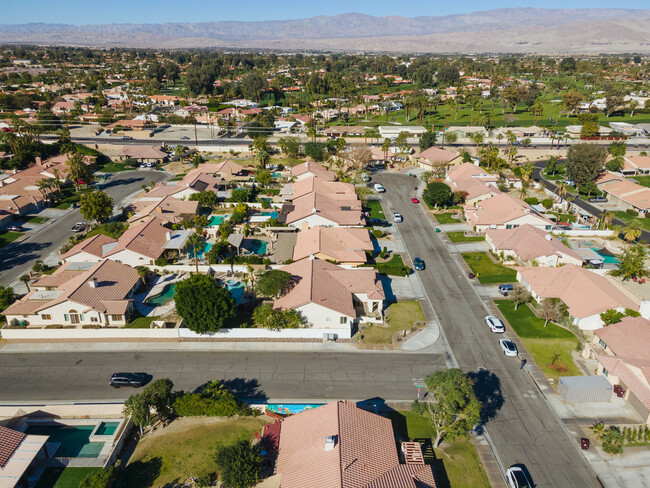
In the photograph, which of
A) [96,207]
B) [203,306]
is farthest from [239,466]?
[96,207]

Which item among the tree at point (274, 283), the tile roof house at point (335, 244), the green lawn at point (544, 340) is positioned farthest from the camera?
the tile roof house at point (335, 244)

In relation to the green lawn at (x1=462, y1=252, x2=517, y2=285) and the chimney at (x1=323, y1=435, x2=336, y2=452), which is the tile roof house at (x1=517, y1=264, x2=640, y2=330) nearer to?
the green lawn at (x1=462, y1=252, x2=517, y2=285)

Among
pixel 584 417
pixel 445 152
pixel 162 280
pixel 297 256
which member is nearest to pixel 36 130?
pixel 162 280

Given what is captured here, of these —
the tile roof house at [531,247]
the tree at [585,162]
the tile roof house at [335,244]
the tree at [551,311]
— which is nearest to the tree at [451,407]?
the tree at [551,311]

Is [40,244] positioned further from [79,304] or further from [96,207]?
[79,304]

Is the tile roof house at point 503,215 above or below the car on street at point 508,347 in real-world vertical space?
above

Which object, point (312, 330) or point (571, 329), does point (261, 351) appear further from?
point (571, 329)

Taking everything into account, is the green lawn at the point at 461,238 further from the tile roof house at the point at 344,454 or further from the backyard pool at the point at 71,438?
Answer: the backyard pool at the point at 71,438

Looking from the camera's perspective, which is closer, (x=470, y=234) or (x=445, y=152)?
(x=470, y=234)
